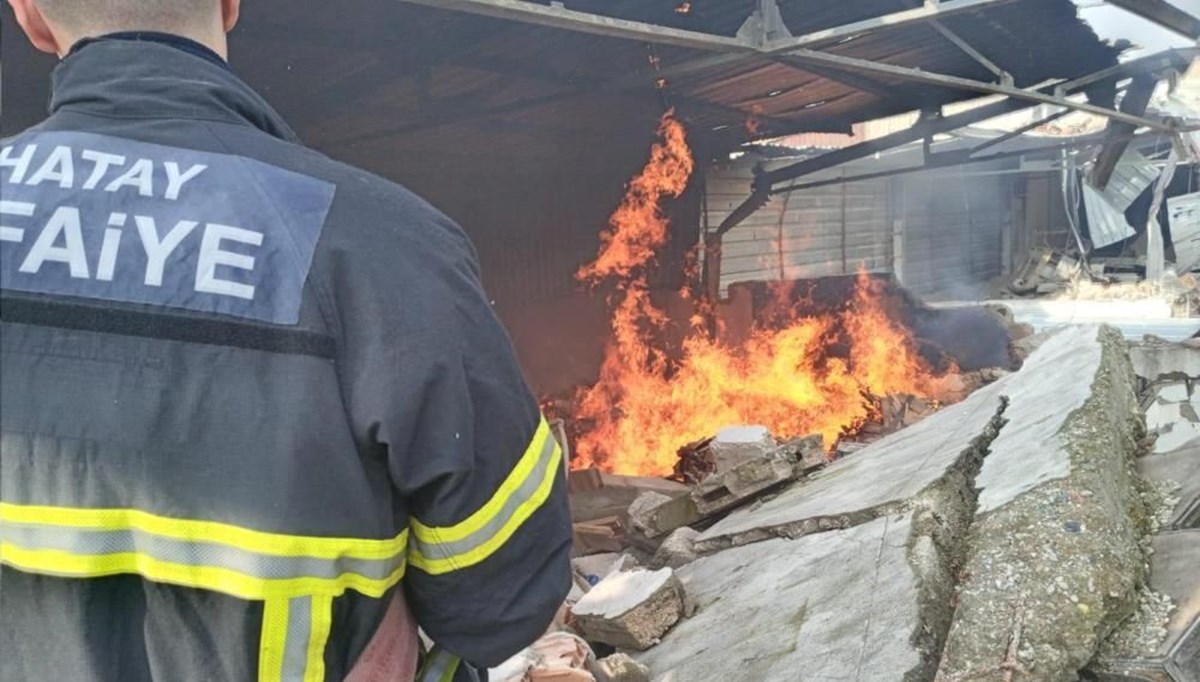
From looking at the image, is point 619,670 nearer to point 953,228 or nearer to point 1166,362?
point 1166,362

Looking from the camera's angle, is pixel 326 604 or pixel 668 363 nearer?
pixel 326 604

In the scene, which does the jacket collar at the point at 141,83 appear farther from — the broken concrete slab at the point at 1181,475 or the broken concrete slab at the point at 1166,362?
the broken concrete slab at the point at 1166,362

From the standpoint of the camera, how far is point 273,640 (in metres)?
1.16

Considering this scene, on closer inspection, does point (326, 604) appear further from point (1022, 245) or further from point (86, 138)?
point (1022, 245)

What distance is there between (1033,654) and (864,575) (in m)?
0.65

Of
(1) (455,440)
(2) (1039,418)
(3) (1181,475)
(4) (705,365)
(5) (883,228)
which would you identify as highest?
(1) (455,440)

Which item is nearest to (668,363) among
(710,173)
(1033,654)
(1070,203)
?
(710,173)

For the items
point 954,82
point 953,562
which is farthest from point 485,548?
point 954,82

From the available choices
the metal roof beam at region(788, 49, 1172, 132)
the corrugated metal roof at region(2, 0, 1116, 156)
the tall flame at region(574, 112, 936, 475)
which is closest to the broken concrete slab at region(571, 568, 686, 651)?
the metal roof beam at region(788, 49, 1172, 132)

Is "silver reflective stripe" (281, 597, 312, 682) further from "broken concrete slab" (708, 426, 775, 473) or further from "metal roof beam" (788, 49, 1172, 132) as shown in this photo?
"metal roof beam" (788, 49, 1172, 132)

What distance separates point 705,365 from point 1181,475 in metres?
6.61

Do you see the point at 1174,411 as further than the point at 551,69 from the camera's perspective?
No

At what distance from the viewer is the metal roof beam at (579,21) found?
3.02 m

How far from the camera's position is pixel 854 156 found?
29.1 ft
